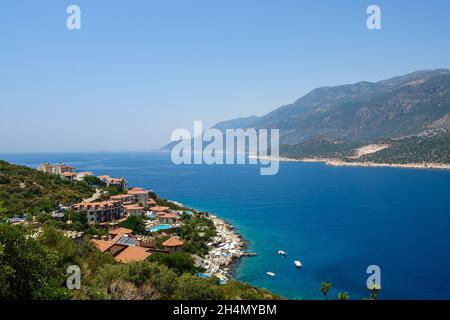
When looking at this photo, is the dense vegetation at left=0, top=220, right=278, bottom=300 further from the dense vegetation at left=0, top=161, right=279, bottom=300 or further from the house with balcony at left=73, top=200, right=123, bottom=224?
the house with balcony at left=73, top=200, right=123, bottom=224

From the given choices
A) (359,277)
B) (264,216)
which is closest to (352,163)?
(264,216)

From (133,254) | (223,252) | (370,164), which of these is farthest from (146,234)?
(370,164)

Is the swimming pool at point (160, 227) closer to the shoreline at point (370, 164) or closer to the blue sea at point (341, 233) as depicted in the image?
the blue sea at point (341, 233)

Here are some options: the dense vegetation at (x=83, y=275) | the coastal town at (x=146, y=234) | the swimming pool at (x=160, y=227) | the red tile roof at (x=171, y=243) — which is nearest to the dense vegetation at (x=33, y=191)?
the coastal town at (x=146, y=234)

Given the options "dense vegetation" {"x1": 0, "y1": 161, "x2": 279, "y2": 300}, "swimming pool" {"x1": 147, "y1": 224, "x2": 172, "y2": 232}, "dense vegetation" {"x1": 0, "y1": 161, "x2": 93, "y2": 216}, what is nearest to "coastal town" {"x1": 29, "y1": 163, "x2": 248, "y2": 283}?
"swimming pool" {"x1": 147, "y1": 224, "x2": 172, "y2": 232}

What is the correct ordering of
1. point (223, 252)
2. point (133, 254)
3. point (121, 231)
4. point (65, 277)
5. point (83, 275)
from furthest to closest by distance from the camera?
point (223, 252)
point (121, 231)
point (133, 254)
point (83, 275)
point (65, 277)

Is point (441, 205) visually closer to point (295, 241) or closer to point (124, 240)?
point (295, 241)

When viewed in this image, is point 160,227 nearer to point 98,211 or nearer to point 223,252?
point 98,211
